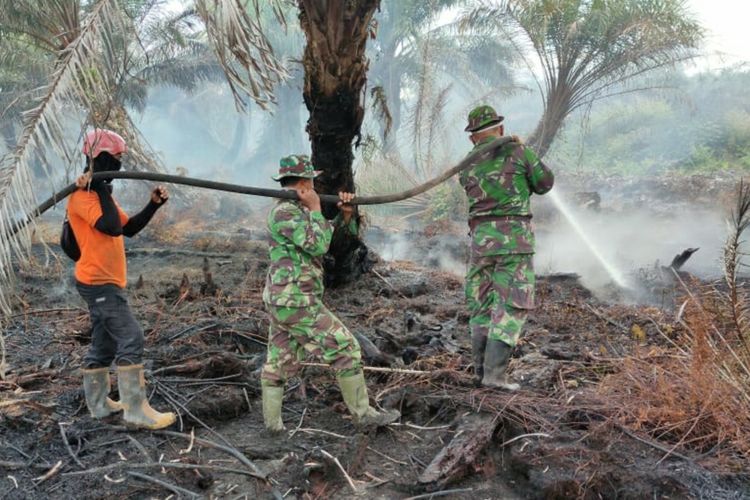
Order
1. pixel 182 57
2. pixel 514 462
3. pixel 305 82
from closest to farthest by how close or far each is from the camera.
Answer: pixel 514 462 → pixel 305 82 → pixel 182 57

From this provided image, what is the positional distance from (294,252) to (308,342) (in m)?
0.56

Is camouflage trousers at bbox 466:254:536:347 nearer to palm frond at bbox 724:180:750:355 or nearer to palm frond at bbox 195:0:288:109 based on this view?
palm frond at bbox 724:180:750:355

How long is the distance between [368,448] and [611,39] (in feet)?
33.0

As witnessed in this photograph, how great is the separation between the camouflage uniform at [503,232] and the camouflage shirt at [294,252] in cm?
124

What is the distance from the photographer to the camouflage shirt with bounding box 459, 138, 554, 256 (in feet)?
12.9

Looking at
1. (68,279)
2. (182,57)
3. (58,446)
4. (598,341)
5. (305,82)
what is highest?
(182,57)

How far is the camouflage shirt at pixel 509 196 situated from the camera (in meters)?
3.95

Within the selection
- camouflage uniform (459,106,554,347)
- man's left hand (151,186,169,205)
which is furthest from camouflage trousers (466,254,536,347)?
man's left hand (151,186,169,205)

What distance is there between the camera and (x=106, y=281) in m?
3.46

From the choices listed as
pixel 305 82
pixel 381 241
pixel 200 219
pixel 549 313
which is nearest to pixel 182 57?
pixel 200 219

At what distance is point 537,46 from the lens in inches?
440

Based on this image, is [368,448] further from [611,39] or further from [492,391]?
[611,39]

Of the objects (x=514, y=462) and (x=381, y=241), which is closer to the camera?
(x=514, y=462)

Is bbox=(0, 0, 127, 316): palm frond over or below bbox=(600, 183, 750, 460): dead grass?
over
